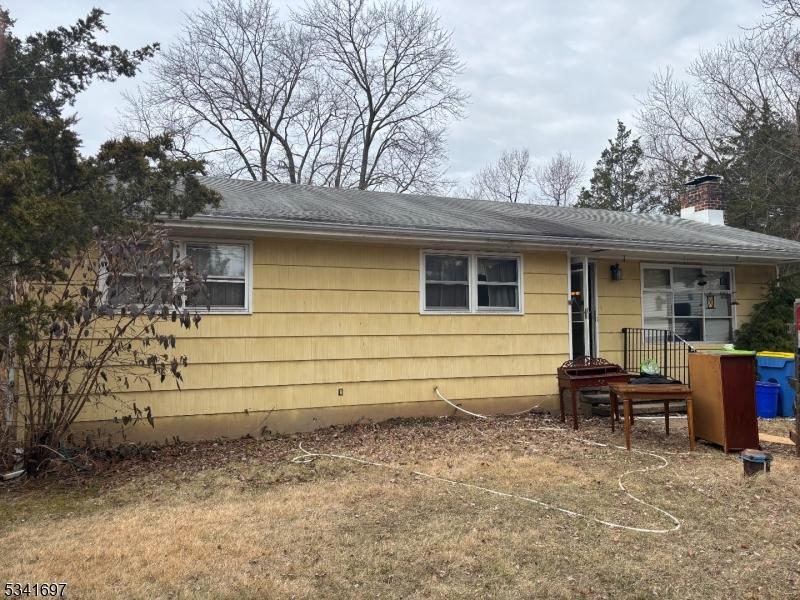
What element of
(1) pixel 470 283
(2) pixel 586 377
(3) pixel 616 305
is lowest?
(2) pixel 586 377

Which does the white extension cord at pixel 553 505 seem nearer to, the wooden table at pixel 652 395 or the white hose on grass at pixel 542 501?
the white hose on grass at pixel 542 501

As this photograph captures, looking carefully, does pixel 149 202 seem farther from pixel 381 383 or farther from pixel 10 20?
pixel 381 383

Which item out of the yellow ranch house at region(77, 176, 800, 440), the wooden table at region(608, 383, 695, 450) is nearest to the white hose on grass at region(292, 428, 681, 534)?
the wooden table at region(608, 383, 695, 450)

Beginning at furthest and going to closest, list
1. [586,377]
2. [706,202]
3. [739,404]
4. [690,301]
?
[706,202] < [690,301] < [586,377] < [739,404]

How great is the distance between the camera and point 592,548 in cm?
357

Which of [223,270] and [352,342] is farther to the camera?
[352,342]

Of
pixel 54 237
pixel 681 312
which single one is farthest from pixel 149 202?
pixel 681 312

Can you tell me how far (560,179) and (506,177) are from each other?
3083mm

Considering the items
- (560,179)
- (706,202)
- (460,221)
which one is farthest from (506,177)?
(460,221)

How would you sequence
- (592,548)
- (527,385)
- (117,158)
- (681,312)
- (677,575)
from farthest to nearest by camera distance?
(681,312) < (527,385) < (117,158) < (592,548) < (677,575)

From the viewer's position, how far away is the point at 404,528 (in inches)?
154

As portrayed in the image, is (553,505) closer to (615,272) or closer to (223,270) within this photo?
(223,270)

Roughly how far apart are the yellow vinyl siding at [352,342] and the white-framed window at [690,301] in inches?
82.3

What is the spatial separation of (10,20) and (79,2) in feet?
5.00
